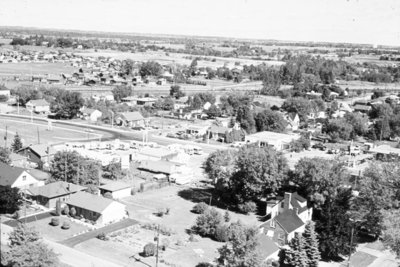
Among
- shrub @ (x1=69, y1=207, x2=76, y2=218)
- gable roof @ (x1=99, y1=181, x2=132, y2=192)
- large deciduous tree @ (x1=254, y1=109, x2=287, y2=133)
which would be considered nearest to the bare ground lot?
gable roof @ (x1=99, y1=181, x2=132, y2=192)

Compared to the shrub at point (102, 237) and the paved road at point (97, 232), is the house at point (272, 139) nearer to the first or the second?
the paved road at point (97, 232)

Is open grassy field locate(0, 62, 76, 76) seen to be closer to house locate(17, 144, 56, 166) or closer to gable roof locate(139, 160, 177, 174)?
house locate(17, 144, 56, 166)

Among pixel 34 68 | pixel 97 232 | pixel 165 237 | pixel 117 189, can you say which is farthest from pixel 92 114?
pixel 34 68

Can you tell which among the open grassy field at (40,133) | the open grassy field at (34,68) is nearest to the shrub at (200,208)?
the open grassy field at (40,133)

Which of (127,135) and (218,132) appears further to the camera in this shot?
(218,132)

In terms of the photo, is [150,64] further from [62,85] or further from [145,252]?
[145,252]

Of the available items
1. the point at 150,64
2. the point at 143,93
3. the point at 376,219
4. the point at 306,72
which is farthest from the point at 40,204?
the point at 306,72

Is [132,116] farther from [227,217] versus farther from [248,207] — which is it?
[227,217]
